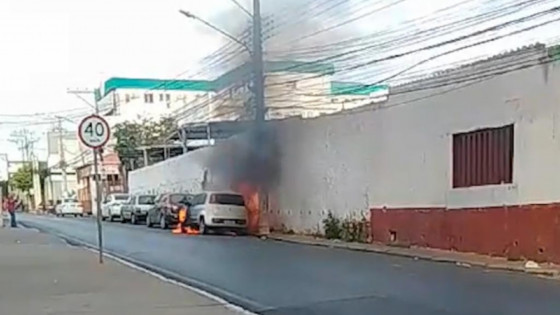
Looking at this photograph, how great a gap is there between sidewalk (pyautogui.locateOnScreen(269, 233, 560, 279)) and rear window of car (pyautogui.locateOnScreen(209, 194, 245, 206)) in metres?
6.12

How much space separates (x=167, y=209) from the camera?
39594 millimetres

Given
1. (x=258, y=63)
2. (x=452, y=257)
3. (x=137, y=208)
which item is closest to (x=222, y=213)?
(x=258, y=63)

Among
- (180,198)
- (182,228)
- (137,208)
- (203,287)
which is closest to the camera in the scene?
(203,287)

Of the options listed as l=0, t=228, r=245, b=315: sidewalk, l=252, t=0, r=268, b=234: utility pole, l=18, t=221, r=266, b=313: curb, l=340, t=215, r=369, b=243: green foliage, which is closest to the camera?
l=0, t=228, r=245, b=315: sidewalk

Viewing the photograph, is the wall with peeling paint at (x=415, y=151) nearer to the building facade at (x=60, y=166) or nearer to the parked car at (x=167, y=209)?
the parked car at (x=167, y=209)

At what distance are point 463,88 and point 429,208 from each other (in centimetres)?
343

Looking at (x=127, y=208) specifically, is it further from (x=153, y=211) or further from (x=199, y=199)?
(x=199, y=199)

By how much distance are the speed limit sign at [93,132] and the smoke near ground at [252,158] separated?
14100 millimetres

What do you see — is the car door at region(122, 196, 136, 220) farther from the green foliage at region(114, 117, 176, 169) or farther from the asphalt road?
the asphalt road

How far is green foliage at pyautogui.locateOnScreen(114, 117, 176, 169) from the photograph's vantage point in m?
72.8

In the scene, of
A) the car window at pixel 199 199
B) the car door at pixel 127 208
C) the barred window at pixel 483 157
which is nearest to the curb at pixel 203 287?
the barred window at pixel 483 157

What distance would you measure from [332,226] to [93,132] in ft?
42.0

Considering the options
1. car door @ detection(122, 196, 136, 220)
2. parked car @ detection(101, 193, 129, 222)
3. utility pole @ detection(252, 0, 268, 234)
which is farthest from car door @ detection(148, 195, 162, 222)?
utility pole @ detection(252, 0, 268, 234)

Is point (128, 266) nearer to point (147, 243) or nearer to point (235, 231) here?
point (147, 243)
